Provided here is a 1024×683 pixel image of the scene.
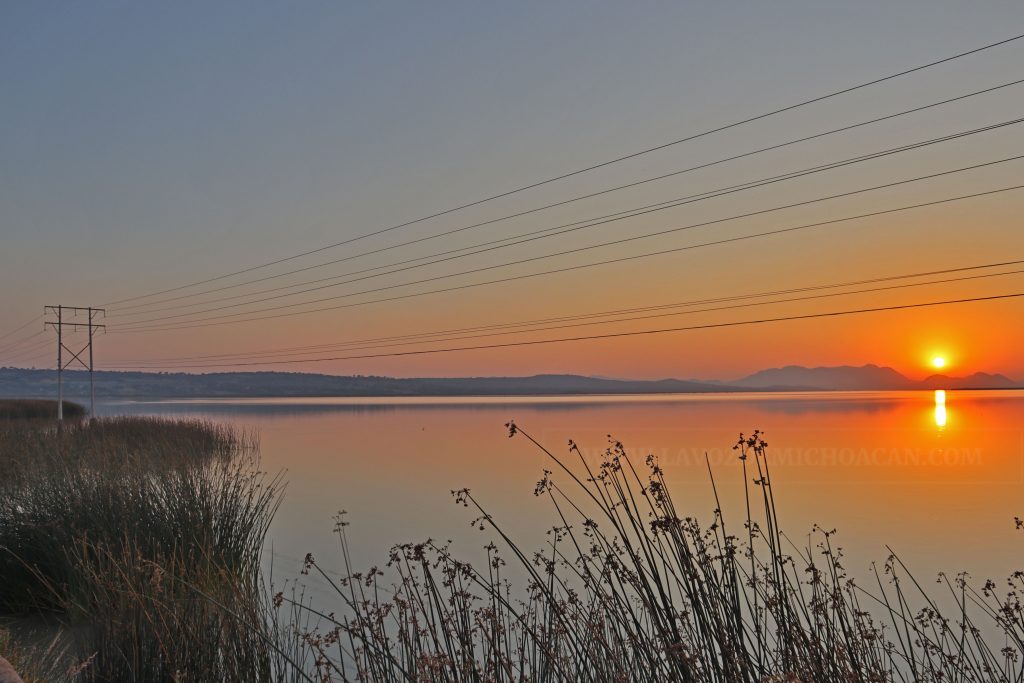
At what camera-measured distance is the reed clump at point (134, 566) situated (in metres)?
4.32

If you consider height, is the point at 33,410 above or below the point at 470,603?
below

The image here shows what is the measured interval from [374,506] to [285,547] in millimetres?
5156

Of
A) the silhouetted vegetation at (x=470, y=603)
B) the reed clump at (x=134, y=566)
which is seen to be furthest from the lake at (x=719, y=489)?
the reed clump at (x=134, y=566)

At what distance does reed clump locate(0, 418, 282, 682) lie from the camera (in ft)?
14.2

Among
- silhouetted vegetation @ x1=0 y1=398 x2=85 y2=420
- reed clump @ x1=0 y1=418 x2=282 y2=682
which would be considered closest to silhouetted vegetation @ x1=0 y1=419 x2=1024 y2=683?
reed clump @ x1=0 y1=418 x2=282 y2=682

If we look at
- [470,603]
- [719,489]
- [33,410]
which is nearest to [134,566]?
[470,603]

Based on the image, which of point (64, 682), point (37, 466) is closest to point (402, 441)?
point (37, 466)

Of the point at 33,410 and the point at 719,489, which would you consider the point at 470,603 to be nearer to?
the point at 719,489

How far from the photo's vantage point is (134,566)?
5145 millimetres

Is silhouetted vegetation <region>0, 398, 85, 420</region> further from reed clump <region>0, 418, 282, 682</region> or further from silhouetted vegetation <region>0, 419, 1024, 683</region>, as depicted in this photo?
reed clump <region>0, 418, 282, 682</region>

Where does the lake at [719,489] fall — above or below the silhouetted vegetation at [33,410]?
below

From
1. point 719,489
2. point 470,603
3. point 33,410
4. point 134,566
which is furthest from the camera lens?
point 33,410

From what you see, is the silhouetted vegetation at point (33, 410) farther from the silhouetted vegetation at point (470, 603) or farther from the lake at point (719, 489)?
the silhouetted vegetation at point (470, 603)

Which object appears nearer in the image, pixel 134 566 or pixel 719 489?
pixel 134 566
